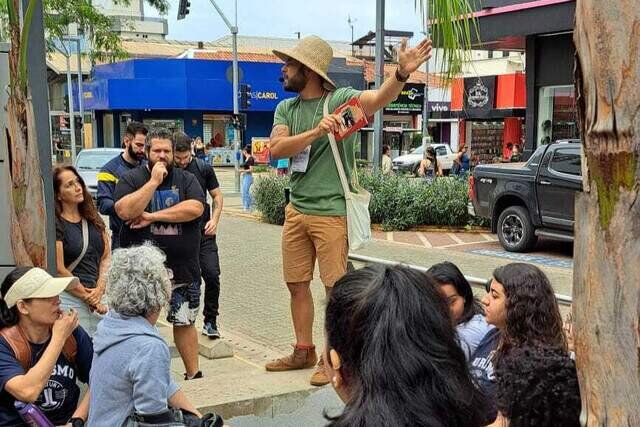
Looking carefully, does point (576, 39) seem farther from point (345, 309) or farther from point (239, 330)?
point (239, 330)

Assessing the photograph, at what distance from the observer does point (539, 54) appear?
1766 cm

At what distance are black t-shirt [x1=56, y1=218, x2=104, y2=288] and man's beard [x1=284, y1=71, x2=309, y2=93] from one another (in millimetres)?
1608

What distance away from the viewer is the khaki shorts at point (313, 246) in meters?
4.22

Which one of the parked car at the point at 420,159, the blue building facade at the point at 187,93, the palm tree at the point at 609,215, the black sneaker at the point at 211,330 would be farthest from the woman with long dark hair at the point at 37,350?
the blue building facade at the point at 187,93

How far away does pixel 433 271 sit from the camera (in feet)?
11.7

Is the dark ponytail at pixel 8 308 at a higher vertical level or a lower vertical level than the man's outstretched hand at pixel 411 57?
lower

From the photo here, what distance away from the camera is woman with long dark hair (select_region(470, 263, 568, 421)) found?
9.97 feet

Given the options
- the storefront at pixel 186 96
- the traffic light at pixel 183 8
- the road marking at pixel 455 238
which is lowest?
the road marking at pixel 455 238

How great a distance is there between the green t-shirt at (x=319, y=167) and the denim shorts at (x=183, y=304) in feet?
3.33

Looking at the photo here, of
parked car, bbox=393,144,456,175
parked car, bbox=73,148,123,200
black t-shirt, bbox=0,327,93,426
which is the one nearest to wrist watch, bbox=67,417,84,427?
black t-shirt, bbox=0,327,93,426

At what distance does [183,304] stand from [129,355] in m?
1.81

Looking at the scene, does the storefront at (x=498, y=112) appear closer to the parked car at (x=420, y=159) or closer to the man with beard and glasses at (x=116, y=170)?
the parked car at (x=420, y=159)

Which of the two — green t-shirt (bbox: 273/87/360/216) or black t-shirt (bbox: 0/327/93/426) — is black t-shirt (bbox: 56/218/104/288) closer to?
black t-shirt (bbox: 0/327/93/426)

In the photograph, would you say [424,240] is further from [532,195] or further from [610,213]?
[610,213]
